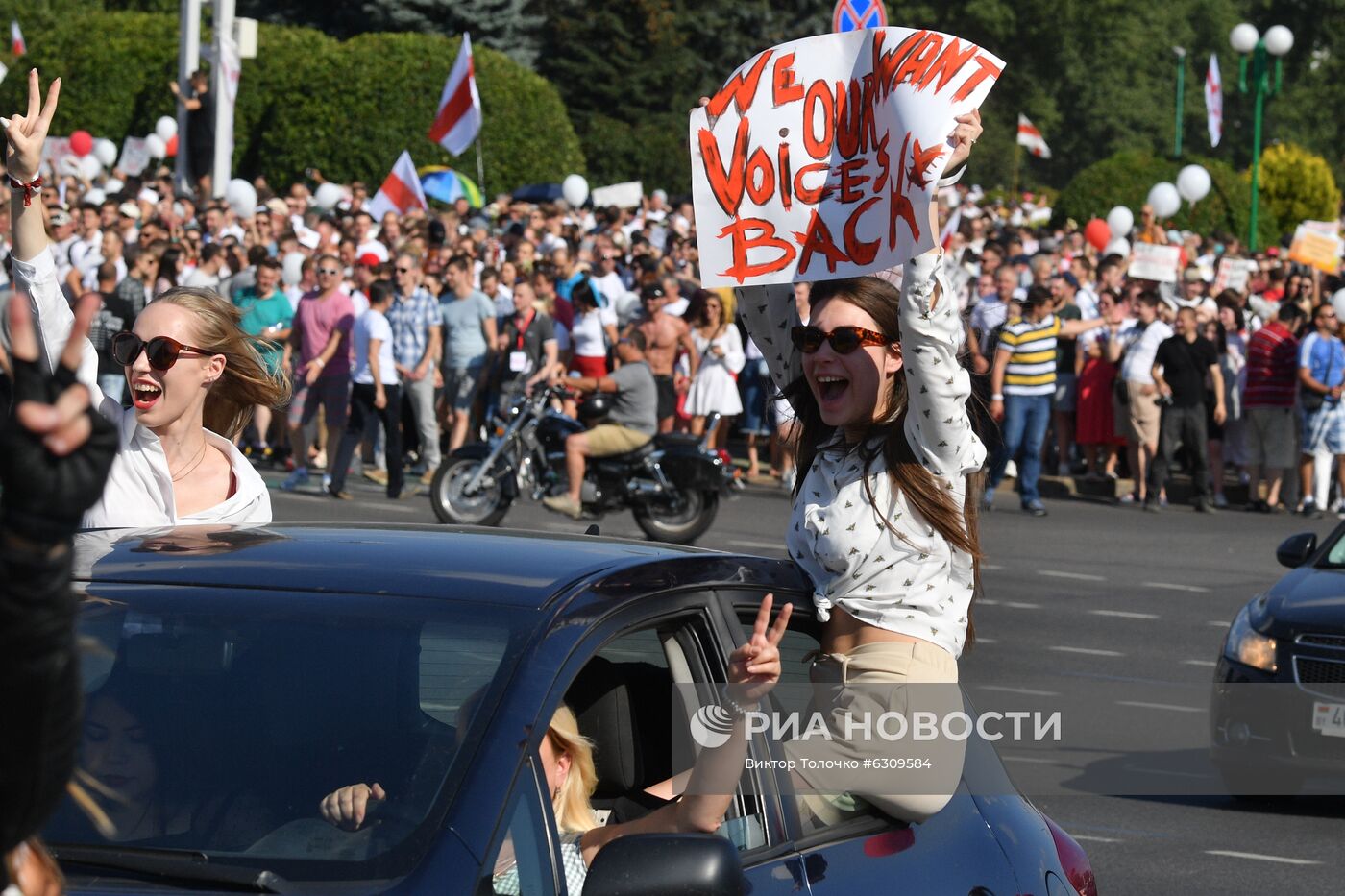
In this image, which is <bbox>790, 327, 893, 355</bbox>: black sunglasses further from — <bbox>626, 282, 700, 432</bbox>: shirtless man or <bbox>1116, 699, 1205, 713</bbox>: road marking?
<bbox>626, 282, 700, 432</bbox>: shirtless man

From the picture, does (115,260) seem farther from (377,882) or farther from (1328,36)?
(1328,36)

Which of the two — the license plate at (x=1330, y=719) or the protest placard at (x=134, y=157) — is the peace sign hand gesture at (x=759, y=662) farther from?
the protest placard at (x=134, y=157)

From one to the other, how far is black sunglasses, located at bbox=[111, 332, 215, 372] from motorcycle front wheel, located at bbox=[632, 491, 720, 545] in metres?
10.8

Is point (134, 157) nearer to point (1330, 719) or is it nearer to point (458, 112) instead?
point (458, 112)

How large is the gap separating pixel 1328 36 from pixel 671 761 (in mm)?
88620

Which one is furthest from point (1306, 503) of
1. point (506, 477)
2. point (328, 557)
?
point (328, 557)

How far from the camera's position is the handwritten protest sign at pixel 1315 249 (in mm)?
23859

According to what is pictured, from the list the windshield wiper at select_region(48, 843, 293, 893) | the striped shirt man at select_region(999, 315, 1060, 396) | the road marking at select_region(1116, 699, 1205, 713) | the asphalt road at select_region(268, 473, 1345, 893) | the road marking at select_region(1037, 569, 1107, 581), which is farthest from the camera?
the striped shirt man at select_region(999, 315, 1060, 396)

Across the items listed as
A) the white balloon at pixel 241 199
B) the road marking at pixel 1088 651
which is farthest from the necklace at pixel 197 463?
the white balloon at pixel 241 199

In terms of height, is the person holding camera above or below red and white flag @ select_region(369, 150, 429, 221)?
below

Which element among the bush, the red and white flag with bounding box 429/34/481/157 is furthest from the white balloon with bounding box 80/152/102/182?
the bush

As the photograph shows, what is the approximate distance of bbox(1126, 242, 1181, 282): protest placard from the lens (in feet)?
71.5

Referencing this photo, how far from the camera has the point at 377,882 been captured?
9.55ft

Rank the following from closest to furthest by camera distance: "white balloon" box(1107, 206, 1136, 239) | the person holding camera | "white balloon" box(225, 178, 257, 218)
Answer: the person holding camera
"white balloon" box(225, 178, 257, 218)
"white balloon" box(1107, 206, 1136, 239)
